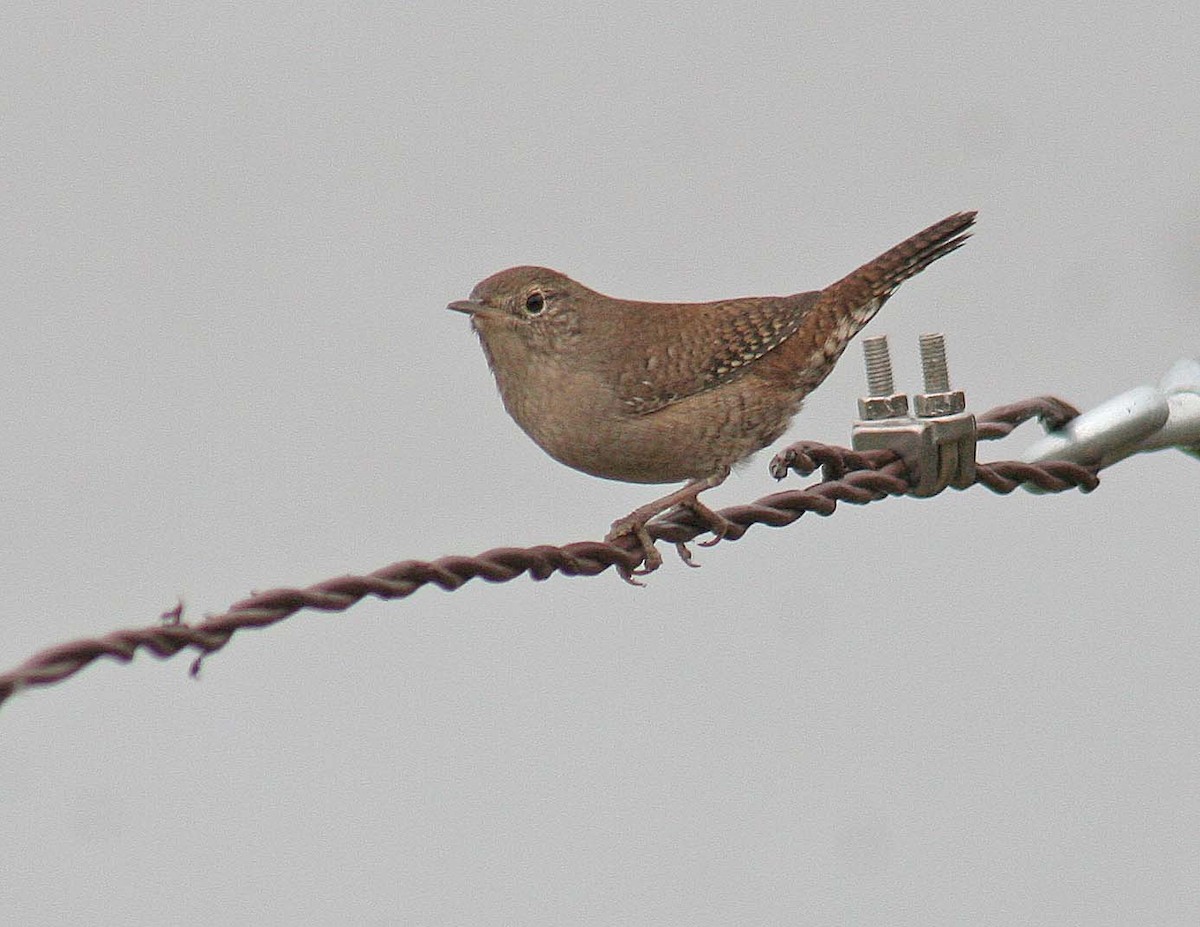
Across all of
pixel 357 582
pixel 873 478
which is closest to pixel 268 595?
pixel 357 582

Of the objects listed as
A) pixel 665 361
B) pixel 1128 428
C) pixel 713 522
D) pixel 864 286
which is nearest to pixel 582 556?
pixel 713 522

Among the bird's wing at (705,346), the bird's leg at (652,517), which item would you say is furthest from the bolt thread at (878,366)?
the bird's wing at (705,346)

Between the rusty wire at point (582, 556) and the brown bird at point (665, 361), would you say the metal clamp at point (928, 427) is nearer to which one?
the rusty wire at point (582, 556)

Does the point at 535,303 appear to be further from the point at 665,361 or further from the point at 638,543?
the point at 638,543

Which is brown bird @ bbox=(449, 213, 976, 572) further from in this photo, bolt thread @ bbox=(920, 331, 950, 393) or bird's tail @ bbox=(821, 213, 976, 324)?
bolt thread @ bbox=(920, 331, 950, 393)

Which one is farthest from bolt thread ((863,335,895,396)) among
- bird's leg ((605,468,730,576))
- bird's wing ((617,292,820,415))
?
bird's wing ((617,292,820,415))

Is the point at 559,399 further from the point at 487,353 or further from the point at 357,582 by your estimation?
the point at 357,582
